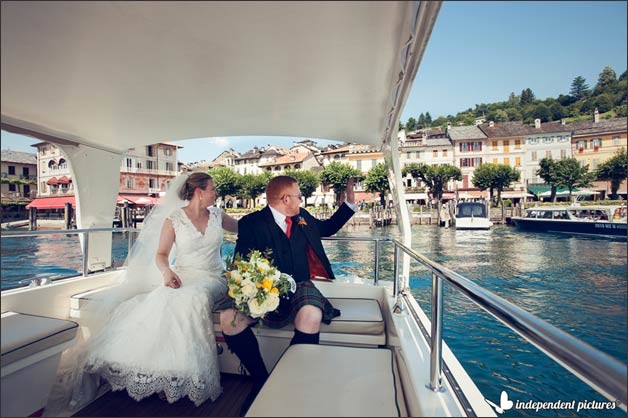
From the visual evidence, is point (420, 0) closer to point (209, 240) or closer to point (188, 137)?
point (209, 240)

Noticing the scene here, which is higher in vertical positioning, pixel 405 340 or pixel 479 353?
pixel 405 340

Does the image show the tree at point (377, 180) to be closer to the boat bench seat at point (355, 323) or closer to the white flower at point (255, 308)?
the boat bench seat at point (355, 323)

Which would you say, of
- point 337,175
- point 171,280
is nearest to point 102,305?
point 171,280

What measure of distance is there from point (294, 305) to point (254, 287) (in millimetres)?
477

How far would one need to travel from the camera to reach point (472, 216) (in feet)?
107

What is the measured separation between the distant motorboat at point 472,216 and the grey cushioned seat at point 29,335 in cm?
3404

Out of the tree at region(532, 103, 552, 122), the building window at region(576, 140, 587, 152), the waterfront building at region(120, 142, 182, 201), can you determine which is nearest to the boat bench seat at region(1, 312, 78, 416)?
the waterfront building at region(120, 142, 182, 201)

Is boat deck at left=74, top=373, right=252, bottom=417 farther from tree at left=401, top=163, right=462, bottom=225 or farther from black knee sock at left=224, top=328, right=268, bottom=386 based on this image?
tree at left=401, top=163, right=462, bottom=225

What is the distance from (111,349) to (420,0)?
2549mm

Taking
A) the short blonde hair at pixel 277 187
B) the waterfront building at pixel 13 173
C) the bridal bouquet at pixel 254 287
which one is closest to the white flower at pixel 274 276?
the bridal bouquet at pixel 254 287

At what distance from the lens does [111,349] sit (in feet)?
7.19

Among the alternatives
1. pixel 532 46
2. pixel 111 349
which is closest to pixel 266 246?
pixel 111 349

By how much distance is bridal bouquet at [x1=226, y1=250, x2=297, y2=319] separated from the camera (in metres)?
2.10

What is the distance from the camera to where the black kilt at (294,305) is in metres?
2.39
